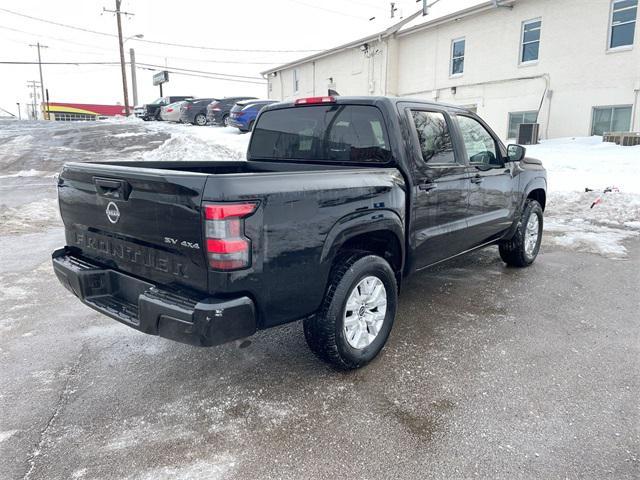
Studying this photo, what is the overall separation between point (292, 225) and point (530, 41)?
18645mm

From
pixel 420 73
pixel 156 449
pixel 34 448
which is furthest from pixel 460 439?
pixel 420 73

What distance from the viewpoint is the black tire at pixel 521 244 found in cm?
566

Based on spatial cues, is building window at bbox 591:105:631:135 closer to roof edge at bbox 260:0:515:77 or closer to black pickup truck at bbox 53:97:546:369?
roof edge at bbox 260:0:515:77

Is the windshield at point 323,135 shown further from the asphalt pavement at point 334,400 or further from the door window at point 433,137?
the asphalt pavement at point 334,400

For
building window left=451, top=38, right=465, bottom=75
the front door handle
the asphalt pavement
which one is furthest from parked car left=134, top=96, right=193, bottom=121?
the front door handle

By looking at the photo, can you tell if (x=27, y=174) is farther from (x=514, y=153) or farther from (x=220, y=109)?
(x=514, y=153)

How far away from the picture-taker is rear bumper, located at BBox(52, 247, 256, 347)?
8.32 ft

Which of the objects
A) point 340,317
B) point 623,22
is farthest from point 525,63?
→ point 340,317

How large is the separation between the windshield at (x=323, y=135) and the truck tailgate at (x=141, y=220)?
164 cm

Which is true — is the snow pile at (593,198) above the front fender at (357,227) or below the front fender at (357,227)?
below

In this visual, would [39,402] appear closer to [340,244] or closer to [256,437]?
[256,437]

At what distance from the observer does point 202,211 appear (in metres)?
2.47

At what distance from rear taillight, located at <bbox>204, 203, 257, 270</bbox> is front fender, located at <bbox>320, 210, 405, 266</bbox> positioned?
610mm

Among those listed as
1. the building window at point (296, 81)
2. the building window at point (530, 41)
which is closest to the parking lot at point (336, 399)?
the building window at point (530, 41)
